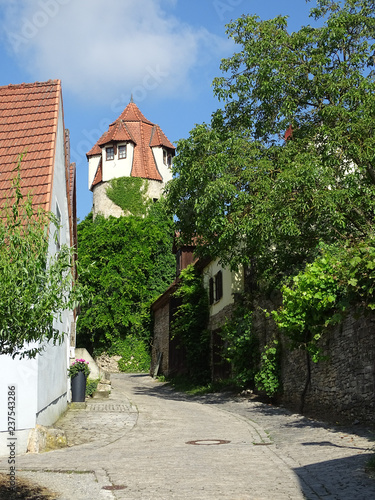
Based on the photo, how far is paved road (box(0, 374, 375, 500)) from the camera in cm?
633

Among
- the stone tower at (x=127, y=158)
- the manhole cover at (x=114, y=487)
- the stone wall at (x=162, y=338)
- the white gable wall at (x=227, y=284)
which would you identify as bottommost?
the manhole cover at (x=114, y=487)

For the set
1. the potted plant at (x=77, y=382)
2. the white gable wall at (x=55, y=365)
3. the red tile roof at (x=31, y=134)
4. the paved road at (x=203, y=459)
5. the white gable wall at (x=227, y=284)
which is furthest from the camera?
the white gable wall at (x=227, y=284)

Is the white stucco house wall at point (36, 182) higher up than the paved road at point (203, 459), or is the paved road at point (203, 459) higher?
the white stucco house wall at point (36, 182)

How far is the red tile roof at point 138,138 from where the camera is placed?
144 feet

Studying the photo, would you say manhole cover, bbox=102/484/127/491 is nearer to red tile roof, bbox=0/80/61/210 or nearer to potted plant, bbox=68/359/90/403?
red tile roof, bbox=0/80/61/210

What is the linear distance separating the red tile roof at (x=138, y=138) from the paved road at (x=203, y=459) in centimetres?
3103

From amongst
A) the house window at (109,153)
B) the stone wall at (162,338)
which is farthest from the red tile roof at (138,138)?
the stone wall at (162,338)

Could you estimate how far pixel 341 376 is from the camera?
11648 millimetres

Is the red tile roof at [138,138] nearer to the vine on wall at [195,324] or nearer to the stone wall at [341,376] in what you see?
the vine on wall at [195,324]

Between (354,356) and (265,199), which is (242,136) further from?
(354,356)

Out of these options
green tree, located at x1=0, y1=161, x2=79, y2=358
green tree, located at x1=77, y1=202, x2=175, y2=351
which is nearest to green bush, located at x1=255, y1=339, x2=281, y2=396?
green tree, located at x1=0, y1=161, x2=79, y2=358

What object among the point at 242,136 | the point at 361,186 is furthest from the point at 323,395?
the point at 242,136

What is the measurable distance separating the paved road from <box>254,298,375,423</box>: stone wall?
23.3 inches

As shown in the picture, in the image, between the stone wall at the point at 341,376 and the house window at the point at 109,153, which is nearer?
the stone wall at the point at 341,376
